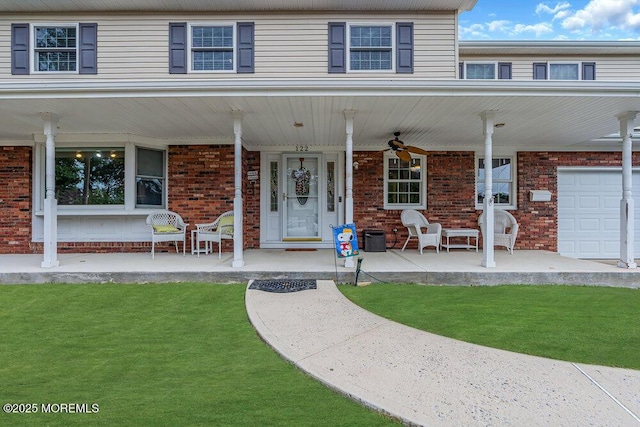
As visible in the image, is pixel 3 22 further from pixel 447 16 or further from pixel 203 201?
pixel 447 16

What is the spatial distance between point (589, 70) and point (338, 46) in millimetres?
7161

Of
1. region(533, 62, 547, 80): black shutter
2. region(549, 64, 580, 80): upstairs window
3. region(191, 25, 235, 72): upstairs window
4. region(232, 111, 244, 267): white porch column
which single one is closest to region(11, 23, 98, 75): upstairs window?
region(191, 25, 235, 72): upstairs window

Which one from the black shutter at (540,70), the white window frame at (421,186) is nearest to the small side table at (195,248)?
the white window frame at (421,186)

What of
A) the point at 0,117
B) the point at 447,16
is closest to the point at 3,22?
the point at 0,117

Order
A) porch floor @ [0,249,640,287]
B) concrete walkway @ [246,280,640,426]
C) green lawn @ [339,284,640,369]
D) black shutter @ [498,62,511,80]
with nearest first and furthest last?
concrete walkway @ [246,280,640,426], green lawn @ [339,284,640,369], porch floor @ [0,249,640,287], black shutter @ [498,62,511,80]

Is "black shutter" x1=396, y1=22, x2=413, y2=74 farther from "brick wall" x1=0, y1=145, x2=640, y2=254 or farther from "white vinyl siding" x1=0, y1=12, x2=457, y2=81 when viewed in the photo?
"brick wall" x1=0, y1=145, x2=640, y2=254

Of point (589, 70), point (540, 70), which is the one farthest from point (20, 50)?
point (589, 70)

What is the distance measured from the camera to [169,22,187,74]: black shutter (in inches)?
304

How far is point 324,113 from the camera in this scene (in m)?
6.11

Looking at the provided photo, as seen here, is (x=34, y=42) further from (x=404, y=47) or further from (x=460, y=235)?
(x=460, y=235)

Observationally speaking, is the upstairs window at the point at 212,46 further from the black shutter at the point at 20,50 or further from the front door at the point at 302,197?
the black shutter at the point at 20,50

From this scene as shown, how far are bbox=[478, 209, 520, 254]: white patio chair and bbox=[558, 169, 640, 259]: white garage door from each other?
5.25 feet

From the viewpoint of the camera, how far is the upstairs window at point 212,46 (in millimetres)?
7770

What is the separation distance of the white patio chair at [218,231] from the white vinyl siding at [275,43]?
305 centimetres
